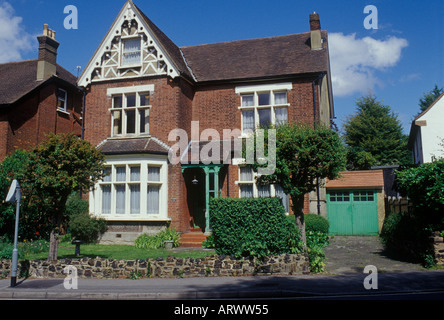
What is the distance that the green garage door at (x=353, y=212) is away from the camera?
66.3ft

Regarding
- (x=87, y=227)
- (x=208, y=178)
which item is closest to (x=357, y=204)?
(x=208, y=178)

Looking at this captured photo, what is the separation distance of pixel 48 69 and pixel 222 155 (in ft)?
46.8

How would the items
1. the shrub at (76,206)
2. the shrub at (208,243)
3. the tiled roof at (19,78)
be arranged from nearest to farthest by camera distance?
the shrub at (208,243) < the shrub at (76,206) < the tiled roof at (19,78)

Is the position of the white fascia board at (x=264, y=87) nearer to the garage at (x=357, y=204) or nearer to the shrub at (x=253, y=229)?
the garage at (x=357, y=204)

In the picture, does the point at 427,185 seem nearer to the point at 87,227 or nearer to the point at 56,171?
the point at 56,171

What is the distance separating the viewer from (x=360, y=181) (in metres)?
20.6

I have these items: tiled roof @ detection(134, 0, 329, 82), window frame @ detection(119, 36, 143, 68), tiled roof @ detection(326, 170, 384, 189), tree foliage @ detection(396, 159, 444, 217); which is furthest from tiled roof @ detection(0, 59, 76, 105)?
tree foliage @ detection(396, 159, 444, 217)

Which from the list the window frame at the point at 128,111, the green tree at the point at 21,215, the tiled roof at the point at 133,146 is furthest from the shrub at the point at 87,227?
the window frame at the point at 128,111

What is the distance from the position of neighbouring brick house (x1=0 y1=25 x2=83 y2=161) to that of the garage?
17274 millimetres

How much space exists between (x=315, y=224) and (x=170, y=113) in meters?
8.81

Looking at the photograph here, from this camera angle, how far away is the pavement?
8992 mm

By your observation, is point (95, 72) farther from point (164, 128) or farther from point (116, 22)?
point (164, 128)

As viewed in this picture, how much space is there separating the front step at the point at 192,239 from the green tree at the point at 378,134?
23.7 metres

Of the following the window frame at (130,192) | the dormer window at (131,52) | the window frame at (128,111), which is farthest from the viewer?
the dormer window at (131,52)
